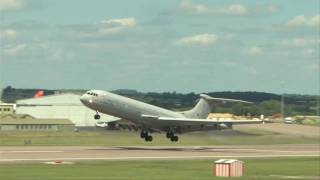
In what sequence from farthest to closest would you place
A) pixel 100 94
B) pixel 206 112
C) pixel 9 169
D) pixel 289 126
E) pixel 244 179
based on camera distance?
pixel 289 126
pixel 206 112
pixel 100 94
pixel 9 169
pixel 244 179

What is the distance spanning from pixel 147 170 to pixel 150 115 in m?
36.1

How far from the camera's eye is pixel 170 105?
525 ft

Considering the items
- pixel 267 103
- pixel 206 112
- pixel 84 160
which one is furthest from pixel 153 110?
pixel 267 103

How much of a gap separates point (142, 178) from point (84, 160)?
1810cm

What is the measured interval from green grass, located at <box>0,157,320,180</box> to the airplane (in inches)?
865

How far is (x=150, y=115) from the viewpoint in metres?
87.2

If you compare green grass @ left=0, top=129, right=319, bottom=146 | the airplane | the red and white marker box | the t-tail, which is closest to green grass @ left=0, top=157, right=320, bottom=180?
the red and white marker box

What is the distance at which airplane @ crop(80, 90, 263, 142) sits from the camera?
3260 inches

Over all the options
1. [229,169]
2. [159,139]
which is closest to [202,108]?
[159,139]

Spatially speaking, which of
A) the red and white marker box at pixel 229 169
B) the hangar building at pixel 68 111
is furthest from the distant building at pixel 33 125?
the red and white marker box at pixel 229 169

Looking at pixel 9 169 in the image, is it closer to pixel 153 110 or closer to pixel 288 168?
pixel 288 168

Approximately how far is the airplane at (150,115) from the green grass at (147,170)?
2196cm

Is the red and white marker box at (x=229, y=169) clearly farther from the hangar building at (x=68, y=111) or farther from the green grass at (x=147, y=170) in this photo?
the hangar building at (x=68, y=111)

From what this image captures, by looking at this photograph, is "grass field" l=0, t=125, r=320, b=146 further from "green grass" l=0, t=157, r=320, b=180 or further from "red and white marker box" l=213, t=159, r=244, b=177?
"red and white marker box" l=213, t=159, r=244, b=177
